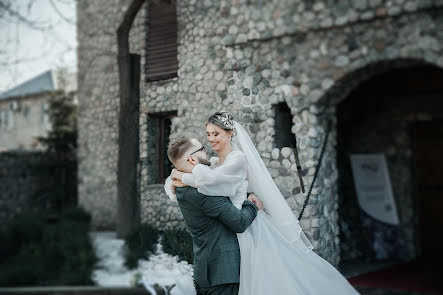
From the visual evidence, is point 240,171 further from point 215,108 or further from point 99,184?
point 99,184

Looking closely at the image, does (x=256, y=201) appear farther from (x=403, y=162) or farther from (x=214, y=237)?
(x=403, y=162)

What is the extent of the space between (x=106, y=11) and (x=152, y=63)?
119 centimetres

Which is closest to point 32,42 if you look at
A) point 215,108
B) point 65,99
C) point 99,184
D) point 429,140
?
point 99,184

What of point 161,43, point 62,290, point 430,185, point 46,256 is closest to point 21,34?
point 161,43

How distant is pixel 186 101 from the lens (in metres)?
3.70

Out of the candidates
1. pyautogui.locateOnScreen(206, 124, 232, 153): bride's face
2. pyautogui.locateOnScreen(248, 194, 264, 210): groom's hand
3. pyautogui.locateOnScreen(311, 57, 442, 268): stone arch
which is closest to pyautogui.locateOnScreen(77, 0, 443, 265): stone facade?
→ pyautogui.locateOnScreen(311, 57, 442, 268): stone arch

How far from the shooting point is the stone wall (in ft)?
16.9

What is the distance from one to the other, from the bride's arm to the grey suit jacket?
1.8 inches

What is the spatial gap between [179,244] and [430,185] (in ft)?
10.8

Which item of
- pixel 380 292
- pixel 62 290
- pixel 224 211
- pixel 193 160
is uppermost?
pixel 193 160

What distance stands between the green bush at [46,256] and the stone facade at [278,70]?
34 centimetres

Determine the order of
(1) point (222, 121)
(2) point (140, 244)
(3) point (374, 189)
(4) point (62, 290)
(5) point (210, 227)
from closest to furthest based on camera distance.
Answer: (5) point (210, 227) < (1) point (222, 121) < (4) point (62, 290) < (2) point (140, 244) < (3) point (374, 189)

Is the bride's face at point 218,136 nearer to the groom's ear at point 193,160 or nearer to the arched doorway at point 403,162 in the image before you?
the groom's ear at point 193,160

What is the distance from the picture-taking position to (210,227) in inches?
96.8
